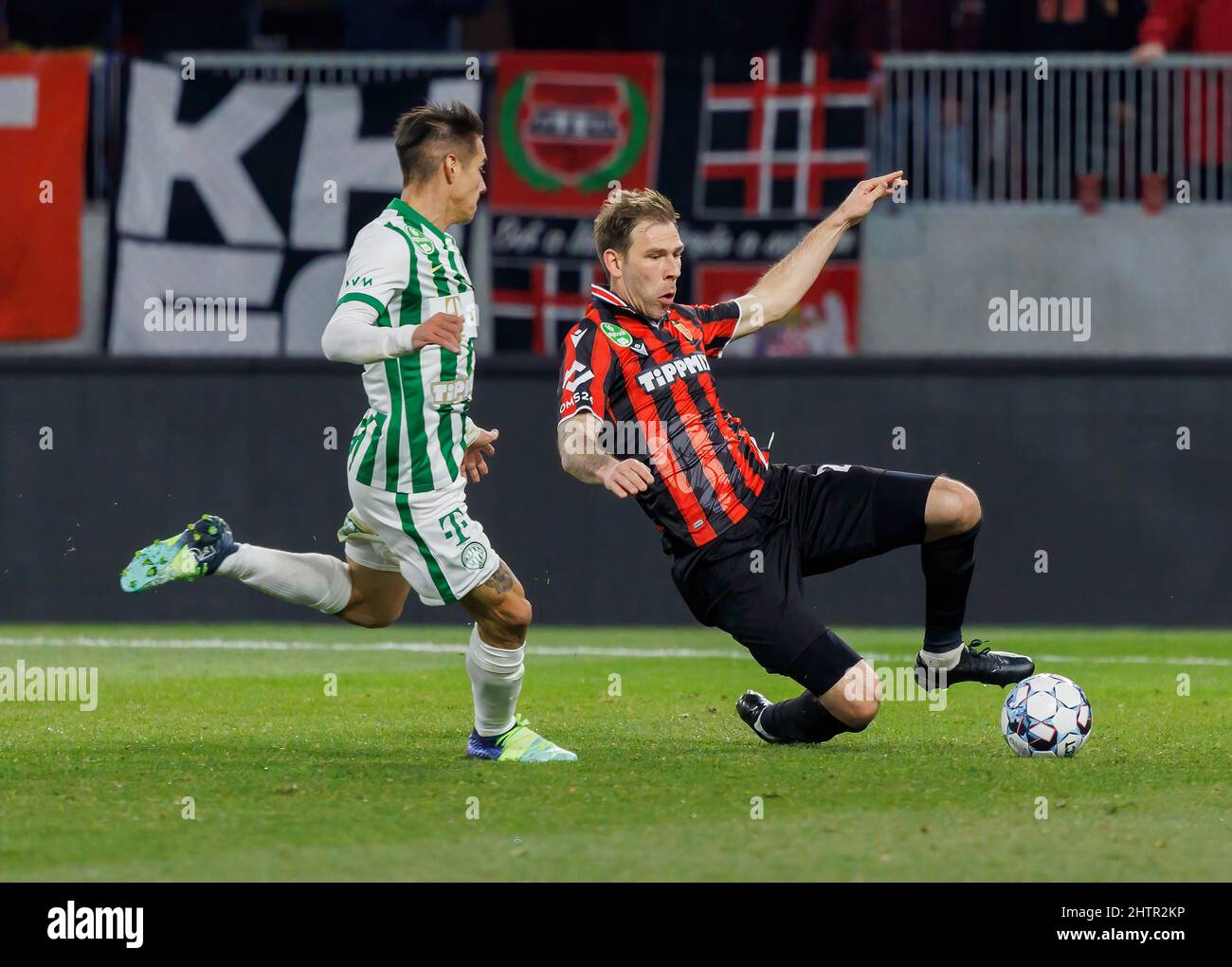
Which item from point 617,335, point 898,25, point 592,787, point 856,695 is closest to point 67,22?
point 898,25

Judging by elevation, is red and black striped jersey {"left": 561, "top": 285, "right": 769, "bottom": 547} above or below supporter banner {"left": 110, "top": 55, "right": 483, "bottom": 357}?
below

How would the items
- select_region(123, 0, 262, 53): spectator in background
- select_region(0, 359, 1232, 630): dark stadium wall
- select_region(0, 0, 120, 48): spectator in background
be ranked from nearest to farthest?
1. select_region(0, 359, 1232, 630): dark stadium wall
2. select_region(0, 0, 120, 48): spectator in background
3. select_region(123, 0, 262, 53): spectator in background

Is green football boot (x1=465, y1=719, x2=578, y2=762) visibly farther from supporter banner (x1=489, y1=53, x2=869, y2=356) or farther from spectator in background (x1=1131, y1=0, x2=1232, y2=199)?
spectator in background (x1=1131, y1=0, x2=1232, y2=199)

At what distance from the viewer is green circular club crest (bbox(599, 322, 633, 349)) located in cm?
709

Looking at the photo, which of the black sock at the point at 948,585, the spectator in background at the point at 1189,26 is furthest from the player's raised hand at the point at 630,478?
the spectator in background at the point at 1189,26

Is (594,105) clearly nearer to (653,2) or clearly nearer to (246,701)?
(653,2)

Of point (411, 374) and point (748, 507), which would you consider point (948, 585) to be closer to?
point (748, 507)

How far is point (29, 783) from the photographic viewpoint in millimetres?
6230

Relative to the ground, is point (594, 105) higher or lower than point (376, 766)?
higher

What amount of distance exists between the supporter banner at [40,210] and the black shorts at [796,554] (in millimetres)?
7837

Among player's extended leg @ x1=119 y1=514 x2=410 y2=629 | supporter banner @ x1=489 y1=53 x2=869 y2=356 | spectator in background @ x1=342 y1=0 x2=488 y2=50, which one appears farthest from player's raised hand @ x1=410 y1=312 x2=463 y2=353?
spectator in background @ x1=342 y1=0 x2=488 y2=50

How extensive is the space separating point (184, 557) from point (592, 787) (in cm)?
180
